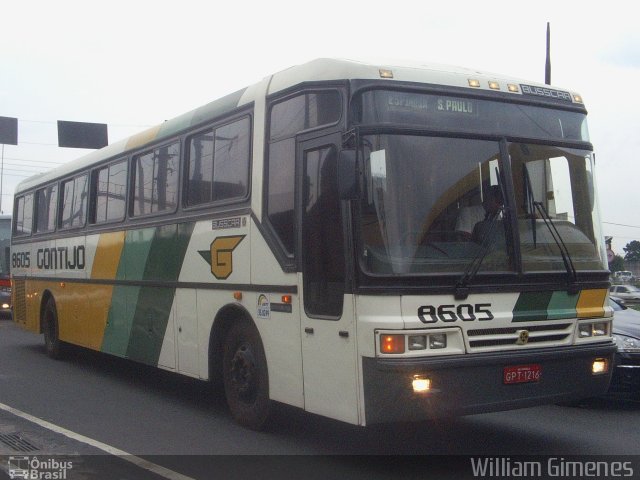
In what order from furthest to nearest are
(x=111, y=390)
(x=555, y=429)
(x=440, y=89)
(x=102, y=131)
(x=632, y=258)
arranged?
(x=632, y=258) → (x=102, y=131) → (x=111, y=390) → (x=555, y=429) → (x=440, y=89)

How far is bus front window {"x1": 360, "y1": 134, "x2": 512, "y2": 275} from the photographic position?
21.6ft

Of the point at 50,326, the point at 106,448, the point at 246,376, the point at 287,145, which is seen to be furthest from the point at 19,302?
the point at 287,145

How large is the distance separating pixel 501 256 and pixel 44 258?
10556mm

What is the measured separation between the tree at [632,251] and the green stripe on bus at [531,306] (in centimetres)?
10619

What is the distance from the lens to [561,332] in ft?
23.4

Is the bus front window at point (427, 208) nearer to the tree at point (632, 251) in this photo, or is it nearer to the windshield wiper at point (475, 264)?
the windshield wiper at point (475, 264)

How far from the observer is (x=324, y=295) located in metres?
7.07

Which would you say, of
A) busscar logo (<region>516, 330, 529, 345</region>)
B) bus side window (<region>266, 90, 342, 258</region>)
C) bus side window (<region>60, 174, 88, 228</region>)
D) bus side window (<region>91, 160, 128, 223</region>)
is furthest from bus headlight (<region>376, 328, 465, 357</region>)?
bus side window (<region>60, 174, 88, 228</region>)

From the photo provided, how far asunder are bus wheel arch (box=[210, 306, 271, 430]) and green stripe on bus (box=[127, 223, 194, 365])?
4.16ft

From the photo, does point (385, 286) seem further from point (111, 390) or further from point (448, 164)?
point (111, 390)

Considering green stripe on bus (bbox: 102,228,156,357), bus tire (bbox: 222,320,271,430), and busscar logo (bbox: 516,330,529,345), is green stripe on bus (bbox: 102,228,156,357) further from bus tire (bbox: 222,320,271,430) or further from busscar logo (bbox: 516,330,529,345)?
busscar logo (bbox: 516,330,529,345)

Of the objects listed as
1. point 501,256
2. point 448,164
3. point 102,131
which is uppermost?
point 102,131

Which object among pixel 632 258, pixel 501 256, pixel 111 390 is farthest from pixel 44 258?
pixel 632 258

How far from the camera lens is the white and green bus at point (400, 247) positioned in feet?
21.4
